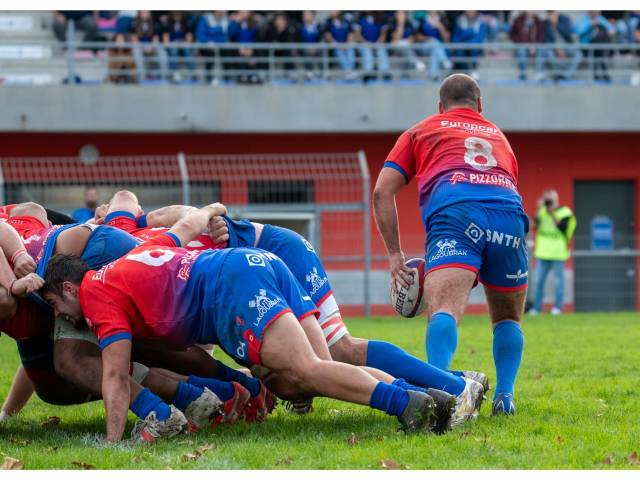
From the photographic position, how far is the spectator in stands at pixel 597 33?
77.0 feet

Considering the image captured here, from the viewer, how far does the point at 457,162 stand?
6.55 metres

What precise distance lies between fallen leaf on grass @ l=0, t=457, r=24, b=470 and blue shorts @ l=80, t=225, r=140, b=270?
139 centimetres

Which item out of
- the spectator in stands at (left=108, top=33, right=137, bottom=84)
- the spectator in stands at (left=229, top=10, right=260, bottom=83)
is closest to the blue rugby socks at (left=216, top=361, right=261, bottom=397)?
the spectator in stands at (left=108, top=33, right=137, bottom=84)

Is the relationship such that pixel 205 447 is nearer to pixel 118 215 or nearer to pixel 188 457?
pixel 188 457

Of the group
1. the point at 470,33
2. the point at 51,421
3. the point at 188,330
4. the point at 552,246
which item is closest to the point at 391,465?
the point at 188,330

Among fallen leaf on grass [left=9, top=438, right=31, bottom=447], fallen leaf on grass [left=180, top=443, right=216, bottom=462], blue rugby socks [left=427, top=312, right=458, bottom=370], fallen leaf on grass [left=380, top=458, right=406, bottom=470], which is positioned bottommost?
fallen leaf on grass [left=9, top=438, right=31, bottom=447]

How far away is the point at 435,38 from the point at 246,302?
18208 millimetres

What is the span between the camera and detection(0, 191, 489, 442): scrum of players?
5.53 m

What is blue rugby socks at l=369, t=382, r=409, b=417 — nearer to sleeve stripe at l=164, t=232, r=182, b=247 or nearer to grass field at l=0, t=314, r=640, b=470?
grass field at l=0, t=314, r=640, b=470

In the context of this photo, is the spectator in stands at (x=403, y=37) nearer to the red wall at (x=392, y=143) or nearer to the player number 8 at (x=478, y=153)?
the red wall at (x=392, y=143)

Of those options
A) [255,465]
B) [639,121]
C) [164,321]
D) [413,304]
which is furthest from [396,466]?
[639,121]

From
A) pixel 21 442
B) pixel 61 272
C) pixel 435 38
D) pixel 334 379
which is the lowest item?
pixel 21 442

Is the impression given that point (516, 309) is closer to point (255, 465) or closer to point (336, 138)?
point (255, 465)

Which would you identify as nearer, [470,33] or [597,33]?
[470,33]
